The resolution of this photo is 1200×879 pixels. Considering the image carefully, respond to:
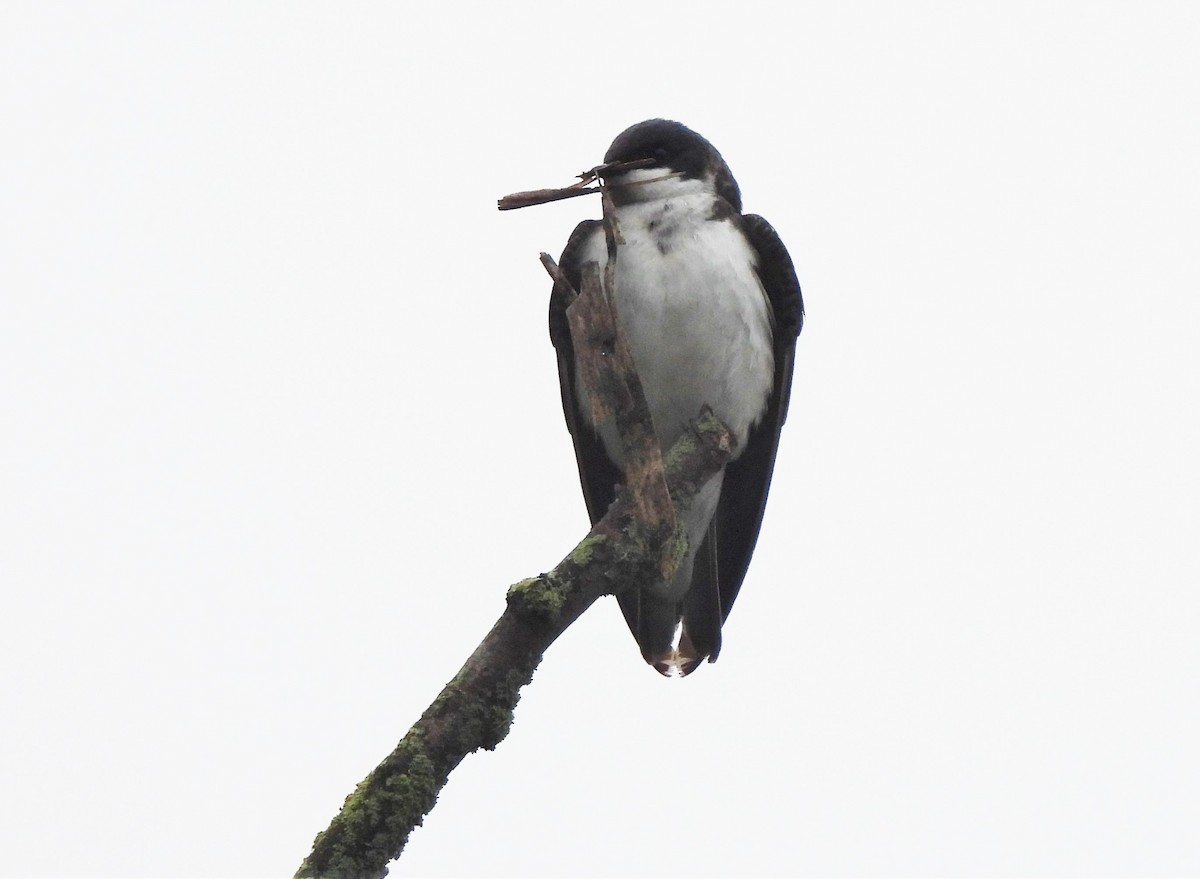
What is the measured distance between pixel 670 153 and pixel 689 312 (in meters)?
1.24

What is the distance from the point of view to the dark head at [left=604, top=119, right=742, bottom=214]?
8961 mm

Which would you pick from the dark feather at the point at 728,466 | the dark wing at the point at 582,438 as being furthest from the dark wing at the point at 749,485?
the dark wing at the point at 582,438

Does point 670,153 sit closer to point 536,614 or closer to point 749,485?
point 749,485

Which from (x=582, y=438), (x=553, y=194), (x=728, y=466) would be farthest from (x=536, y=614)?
(x=728, y=466)

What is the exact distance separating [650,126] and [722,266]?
1187 mm

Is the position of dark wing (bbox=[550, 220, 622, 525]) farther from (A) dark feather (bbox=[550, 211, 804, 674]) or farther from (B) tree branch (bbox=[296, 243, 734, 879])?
(B) tree branch (bbox=[296, 243, 734, 879])

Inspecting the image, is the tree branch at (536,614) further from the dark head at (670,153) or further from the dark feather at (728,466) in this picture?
the dark head at (670,153)

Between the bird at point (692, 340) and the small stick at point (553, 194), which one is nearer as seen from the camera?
the small stick at point (553, 194)

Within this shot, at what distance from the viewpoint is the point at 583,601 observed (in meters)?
5.58

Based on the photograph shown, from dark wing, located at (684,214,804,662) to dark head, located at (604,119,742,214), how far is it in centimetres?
42

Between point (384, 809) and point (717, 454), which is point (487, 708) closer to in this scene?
point (384, 809)

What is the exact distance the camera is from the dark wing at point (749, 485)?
343 inches

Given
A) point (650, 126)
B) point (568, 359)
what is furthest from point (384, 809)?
point (650, 126)

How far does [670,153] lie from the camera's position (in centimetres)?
902
